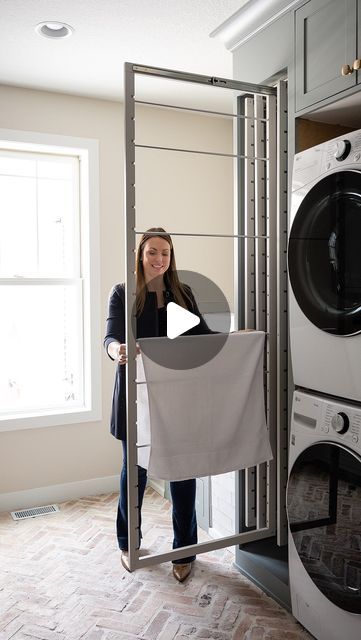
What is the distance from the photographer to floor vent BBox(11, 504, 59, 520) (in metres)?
3.23

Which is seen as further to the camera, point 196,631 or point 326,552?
point 196,631

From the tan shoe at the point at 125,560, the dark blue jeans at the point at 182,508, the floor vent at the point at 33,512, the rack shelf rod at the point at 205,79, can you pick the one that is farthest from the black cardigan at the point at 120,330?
the floor vent at the point at 33,512

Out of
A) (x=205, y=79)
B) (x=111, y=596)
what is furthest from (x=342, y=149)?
(x=111, y=596)

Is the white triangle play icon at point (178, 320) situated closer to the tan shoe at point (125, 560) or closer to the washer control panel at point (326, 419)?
the washer control panel at point (326, 419)

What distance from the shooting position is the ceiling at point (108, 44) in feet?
7.50

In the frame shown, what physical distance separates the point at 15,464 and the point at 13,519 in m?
0.32

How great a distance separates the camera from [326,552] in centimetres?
189

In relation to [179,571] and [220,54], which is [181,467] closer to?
[179,571]

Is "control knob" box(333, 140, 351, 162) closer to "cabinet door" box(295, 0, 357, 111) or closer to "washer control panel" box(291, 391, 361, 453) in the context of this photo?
"cabinet door" box(295, 0, 357, 111)

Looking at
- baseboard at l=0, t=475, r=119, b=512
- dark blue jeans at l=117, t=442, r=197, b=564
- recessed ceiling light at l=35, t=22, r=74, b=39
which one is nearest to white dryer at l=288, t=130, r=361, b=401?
dark blue jeans at l=117, t=442, r=197, b=564

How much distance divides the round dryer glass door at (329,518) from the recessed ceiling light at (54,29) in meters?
2.09

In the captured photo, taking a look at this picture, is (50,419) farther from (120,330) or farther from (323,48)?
(323,48)

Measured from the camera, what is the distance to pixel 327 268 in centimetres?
189

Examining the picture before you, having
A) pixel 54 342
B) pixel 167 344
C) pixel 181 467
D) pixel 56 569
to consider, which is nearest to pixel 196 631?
pixel 181 467
